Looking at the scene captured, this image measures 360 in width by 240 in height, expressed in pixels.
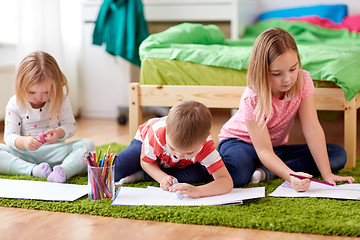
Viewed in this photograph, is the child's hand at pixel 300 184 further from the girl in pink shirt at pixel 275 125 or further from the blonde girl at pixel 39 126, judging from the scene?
the blonde girl at pixel 39 126

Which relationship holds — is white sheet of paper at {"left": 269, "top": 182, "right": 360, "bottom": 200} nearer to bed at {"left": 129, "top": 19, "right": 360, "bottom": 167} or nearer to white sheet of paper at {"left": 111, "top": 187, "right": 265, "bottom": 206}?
white sheet of paper at {"left": 111, "top": 187, "right": 265, "bottom": 206}

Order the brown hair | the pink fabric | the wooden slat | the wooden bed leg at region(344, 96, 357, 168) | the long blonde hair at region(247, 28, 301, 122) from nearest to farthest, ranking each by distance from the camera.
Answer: the brown hair → the long blonde hair at region(247, 28, 301, 122) → the wooden bed leg at region(344, 96, 357, 168) → the wooden slat → the pink fabric

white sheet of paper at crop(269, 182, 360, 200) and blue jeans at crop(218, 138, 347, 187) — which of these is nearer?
white sheet of paper at crop(269, 182, 360, 200)

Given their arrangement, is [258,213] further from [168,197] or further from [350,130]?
[350,130]

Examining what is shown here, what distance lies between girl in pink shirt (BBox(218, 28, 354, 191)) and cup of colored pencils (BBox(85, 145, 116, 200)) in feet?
1.30

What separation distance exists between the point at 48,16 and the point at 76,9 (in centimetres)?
27

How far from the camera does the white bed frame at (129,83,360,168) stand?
179cm

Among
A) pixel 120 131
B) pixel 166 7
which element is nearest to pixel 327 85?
pixel 120 131

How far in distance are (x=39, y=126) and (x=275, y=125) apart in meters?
0.85

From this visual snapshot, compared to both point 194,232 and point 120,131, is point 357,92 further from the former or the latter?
point 120,131

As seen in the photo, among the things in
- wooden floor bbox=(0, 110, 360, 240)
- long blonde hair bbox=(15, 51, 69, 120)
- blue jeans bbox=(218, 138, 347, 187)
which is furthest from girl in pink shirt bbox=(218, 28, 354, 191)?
long blonde hair bbox=(15, 51, 69, 120)

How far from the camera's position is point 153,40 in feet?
7.04

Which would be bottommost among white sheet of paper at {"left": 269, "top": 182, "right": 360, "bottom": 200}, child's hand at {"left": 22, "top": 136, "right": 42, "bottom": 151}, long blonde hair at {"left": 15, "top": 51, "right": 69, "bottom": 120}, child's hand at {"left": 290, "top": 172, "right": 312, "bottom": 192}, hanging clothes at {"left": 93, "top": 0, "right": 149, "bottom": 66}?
white sheet of paper at {"left": 269, "top": 182, "right": 360, "bottom": 200}

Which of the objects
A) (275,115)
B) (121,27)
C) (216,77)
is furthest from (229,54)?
(121,27)
